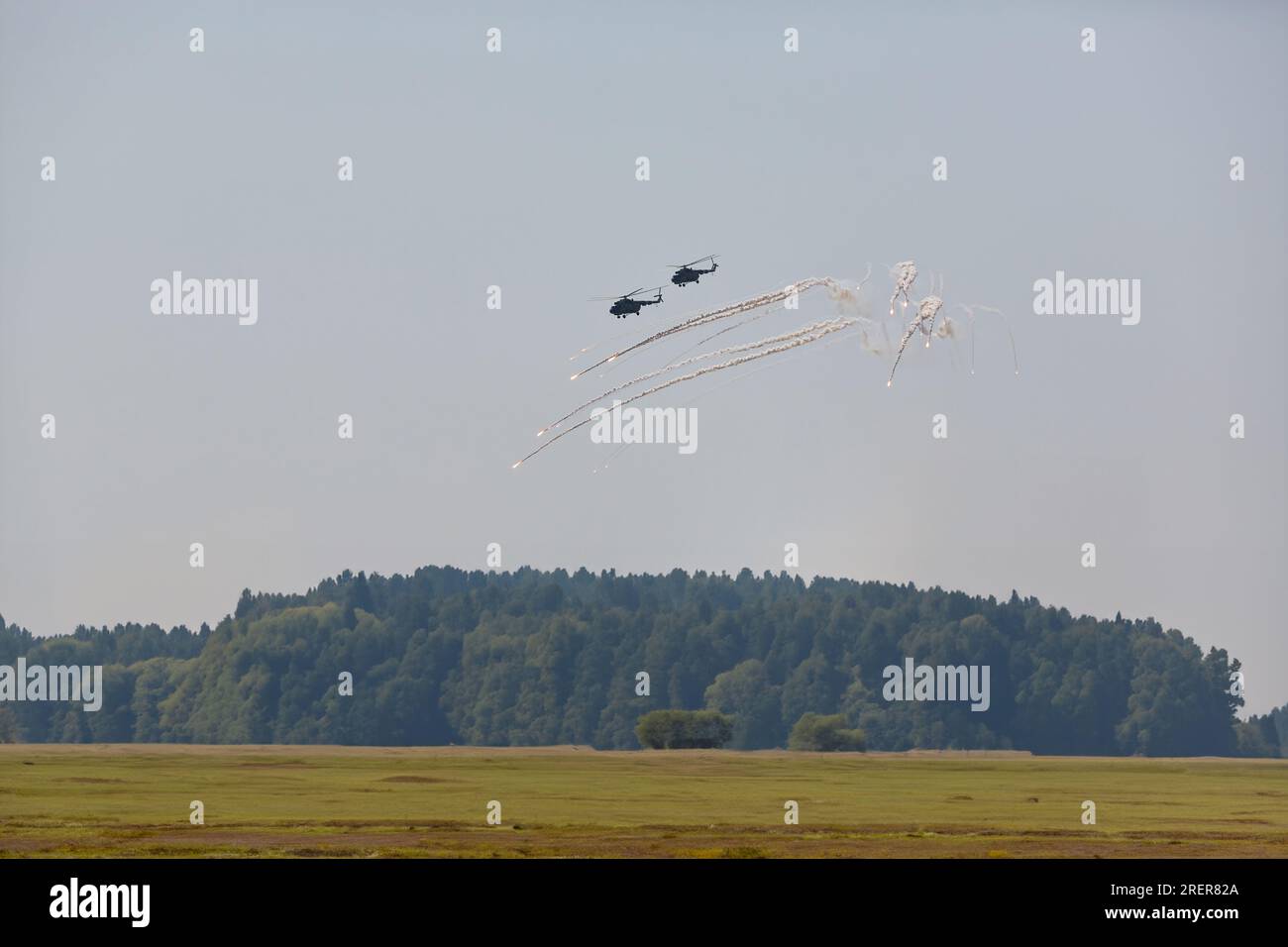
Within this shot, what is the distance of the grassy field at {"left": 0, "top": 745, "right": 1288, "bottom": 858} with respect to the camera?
85.4 m

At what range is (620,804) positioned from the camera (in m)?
108

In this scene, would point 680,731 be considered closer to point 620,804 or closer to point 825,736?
point 825,736

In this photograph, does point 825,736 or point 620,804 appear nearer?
point 620,804

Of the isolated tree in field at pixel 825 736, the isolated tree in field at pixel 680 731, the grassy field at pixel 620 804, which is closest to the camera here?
the grassy field at pixel 620 804

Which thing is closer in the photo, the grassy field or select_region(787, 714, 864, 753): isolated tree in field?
the grassy field

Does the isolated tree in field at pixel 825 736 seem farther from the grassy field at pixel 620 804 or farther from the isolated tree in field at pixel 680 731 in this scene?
the grassy field at pixel 620 804

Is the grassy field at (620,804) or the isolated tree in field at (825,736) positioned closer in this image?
the grassy field at (620,804)

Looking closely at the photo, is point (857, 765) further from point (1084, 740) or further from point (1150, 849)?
point (1150, 849)

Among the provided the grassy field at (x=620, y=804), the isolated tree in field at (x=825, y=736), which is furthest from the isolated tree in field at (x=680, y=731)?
the isolated tree in field at (x=825, y=736)

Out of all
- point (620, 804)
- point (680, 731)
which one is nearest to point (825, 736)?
point (680, 731)

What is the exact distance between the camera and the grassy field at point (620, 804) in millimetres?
85375

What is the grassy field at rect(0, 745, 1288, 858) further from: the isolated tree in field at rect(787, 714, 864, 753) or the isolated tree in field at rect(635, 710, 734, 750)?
the isolated tree in field at rect(787, 714, 864, 753)

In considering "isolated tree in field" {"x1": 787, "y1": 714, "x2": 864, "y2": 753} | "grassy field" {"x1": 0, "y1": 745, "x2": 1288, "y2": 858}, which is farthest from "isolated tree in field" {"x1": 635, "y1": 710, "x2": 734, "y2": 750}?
"isolated tree in field" {"x1": 787, "y1": 714, "x2": 864, "y2": 753}
